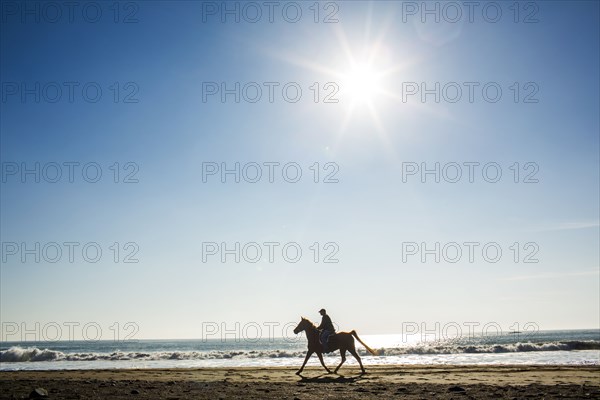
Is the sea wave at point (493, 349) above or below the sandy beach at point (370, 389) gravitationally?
below

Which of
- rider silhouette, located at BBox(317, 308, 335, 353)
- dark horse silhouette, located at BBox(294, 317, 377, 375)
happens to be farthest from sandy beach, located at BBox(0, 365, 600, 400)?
rider silhouette, located at BBox(317, 308, 335, 353)

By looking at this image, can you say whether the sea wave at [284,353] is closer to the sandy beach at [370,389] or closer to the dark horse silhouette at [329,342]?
the dark horse silhouette at [329,342]

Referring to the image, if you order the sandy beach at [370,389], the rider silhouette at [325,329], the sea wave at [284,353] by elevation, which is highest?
the rider silhouette at [325,329]

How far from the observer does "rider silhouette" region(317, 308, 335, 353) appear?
69.1 feet

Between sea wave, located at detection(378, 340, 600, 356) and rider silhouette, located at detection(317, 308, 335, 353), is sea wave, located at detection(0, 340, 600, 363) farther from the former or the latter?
rider silhouette, located at detection(317, 308, 335, 353)

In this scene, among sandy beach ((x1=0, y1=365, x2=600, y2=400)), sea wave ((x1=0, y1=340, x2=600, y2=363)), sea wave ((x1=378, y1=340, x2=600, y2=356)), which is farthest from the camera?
sea wave ((x1=0, y1=340, x2=600, y2=363))

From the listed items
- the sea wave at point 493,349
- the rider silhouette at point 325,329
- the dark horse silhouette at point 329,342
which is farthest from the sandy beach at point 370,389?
the sea wave at point 493,349

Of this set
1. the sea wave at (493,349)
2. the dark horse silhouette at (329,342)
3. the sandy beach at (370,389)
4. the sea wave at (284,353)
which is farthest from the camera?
the sea wave at (284,353)

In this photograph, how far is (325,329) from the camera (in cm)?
2123

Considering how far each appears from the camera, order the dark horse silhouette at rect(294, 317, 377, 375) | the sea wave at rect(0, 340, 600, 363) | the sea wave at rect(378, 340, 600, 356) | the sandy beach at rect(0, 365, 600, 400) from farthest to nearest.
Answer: the sea wave at rect(0, 340, 600, 363) → the sea wave at rect(378, 340, 600, 356) → the dark horse silhouette at rect(294, 317, 377, 375) → the sandy beach at rect(0, 365, 600, 400)

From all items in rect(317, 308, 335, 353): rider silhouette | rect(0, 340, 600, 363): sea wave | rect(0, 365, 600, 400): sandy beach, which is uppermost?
rect(317, 308, 335, 353): rider silhouette

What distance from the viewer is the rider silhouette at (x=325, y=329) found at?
2105cm

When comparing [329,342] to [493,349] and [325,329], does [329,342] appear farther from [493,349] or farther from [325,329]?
[493,349]

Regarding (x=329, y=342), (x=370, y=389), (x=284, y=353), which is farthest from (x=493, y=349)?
(x=370, y=389)
